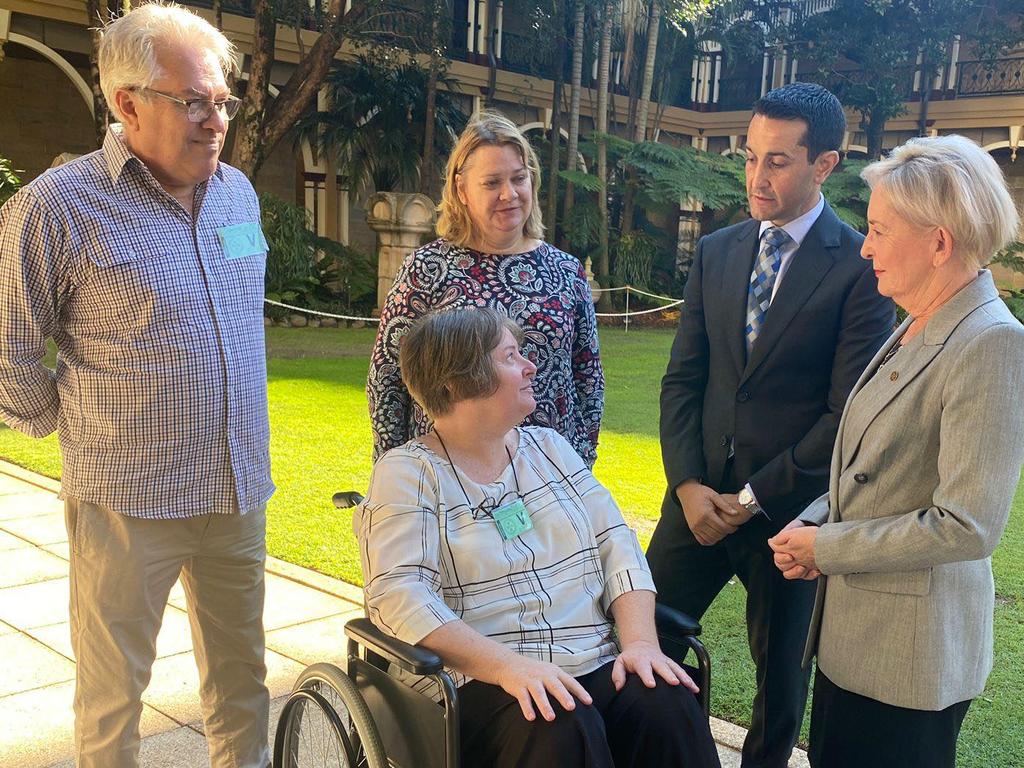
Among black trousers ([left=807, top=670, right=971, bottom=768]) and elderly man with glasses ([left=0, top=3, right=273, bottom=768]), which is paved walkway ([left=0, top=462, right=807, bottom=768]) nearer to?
elderly man with glasses ([left=0, top=3, right=273, bottom=768])

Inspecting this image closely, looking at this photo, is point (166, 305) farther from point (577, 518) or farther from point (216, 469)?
point (577, 518)

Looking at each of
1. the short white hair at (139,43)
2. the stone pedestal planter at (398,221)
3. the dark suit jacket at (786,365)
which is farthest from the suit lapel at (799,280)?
the stone pedestal planter at (398,221)

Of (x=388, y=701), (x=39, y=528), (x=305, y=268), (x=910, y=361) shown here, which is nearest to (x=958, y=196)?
(x=910, y=361)

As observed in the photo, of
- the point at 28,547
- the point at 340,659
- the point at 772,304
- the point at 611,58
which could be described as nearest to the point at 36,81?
the point at 611,58

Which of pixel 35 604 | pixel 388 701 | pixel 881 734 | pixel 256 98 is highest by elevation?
pixel 256 98

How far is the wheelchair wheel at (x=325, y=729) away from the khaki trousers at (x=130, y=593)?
1.05ft

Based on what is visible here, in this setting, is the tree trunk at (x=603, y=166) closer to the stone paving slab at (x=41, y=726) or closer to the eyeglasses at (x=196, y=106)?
the stone paving slab at (x=41, y=726)

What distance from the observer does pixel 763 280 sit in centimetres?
244

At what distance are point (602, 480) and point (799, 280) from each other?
3.63 m

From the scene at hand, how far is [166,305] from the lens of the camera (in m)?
2.08

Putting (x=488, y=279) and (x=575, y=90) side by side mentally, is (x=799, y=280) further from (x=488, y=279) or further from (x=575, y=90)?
(x=575, y=90)

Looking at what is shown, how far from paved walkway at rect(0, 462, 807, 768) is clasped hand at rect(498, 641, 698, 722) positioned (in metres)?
0.94

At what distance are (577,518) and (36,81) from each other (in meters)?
16.4

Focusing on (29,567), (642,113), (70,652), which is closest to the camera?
(70,652)
